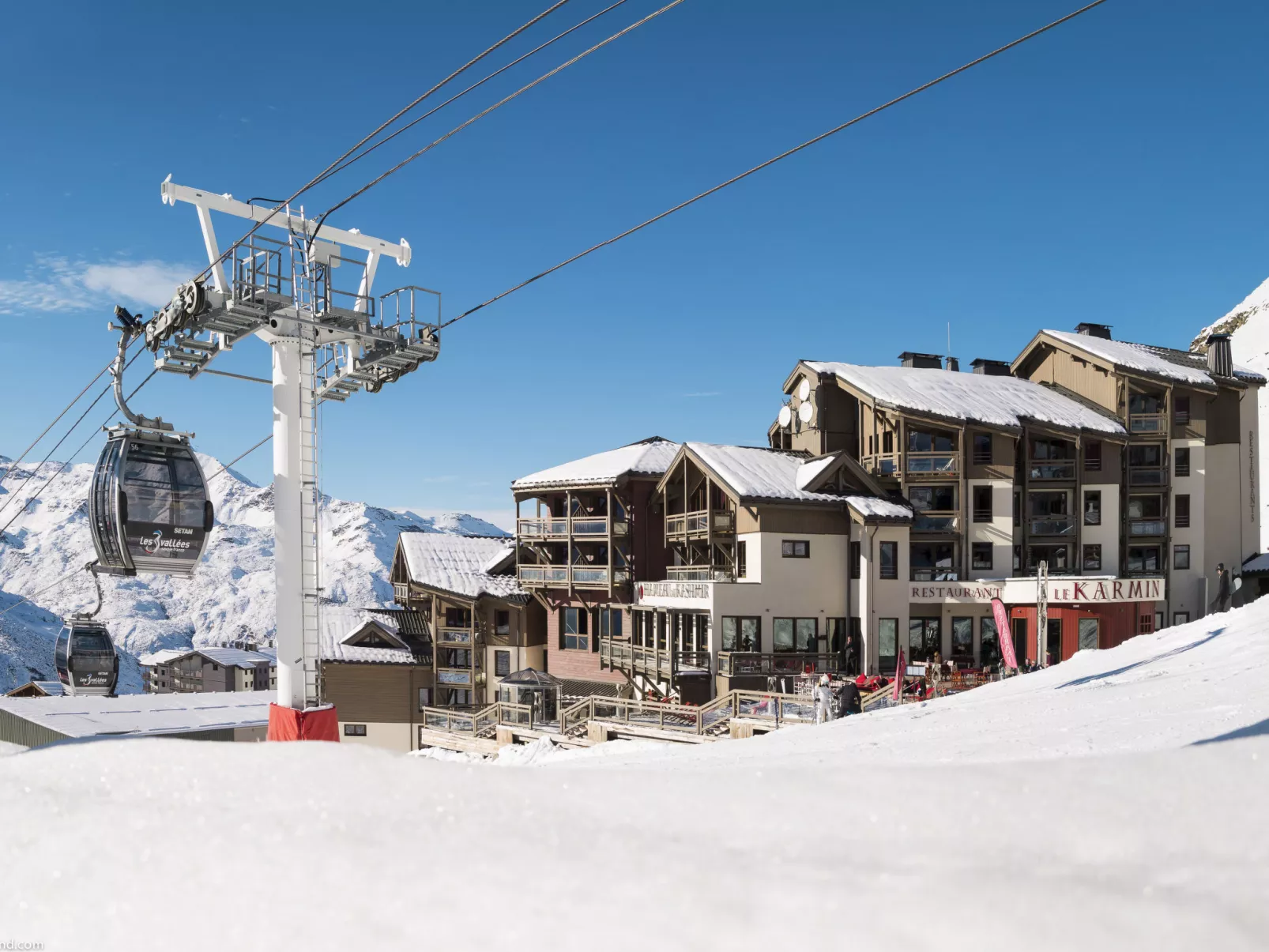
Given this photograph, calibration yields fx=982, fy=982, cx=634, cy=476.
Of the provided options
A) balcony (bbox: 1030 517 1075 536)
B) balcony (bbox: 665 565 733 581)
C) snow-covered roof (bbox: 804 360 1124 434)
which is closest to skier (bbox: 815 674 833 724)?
balcony (bbox: 665 565 733 581)

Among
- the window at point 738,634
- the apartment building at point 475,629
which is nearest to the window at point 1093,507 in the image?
the window at point 738,634

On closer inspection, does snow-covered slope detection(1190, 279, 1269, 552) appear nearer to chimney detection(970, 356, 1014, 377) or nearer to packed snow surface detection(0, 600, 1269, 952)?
chimney detection(970, 356, 1014, 377)

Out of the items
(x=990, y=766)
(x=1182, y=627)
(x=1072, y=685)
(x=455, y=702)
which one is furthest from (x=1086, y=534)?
(x=990, y=766)

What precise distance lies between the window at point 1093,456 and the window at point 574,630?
72.9ft

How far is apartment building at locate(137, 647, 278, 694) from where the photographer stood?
78.6 m

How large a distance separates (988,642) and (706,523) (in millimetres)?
11562

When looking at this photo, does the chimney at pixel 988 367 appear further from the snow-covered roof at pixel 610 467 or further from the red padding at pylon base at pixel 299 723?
the red padding at pylon base at pixel 299 723

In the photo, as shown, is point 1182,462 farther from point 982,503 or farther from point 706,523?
point 706,523

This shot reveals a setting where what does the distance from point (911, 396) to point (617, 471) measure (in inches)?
488

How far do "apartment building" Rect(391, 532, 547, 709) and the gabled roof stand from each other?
27461mm

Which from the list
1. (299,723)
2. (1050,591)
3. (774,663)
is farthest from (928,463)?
(299,723)

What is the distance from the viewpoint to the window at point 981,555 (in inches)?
1522

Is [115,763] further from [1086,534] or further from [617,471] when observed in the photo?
[1086,534]

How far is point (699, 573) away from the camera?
1468 inches
